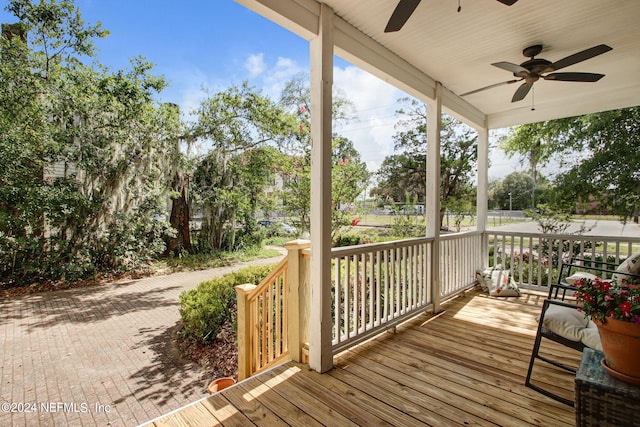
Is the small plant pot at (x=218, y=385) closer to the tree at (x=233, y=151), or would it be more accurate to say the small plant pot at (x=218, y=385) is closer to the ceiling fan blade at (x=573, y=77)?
the ceiling fan blade at (x=573, y=77)

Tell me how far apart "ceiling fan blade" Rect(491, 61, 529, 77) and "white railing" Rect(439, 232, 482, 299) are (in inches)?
69.8

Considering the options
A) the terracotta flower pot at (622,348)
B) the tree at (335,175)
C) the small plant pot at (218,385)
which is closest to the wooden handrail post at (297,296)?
the small plant pot at (218,385)

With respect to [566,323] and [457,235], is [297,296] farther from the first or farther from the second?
[457,235]

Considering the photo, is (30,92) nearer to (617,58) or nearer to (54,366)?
(54,366)

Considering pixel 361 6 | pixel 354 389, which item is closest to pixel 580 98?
pixel 361 6

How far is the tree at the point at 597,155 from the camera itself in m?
4.68

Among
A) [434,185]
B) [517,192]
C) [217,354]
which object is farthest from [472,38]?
[517,192]

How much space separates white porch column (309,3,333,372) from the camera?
1.99 m

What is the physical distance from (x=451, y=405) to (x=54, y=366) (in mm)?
3735

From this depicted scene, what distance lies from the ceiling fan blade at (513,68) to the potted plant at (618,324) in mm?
1861

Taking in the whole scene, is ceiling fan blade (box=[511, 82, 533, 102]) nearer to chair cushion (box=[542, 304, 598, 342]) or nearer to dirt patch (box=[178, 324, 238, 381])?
chair cushion (box=[542, 304, 598, 342])

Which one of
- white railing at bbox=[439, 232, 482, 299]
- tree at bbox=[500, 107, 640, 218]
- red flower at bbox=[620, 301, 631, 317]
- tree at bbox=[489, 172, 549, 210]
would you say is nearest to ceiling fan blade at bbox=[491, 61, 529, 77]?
white railing at bbox=[439, 232, 482, 299]

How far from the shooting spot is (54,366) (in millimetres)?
3043

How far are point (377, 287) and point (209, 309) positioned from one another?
212 centimetres
